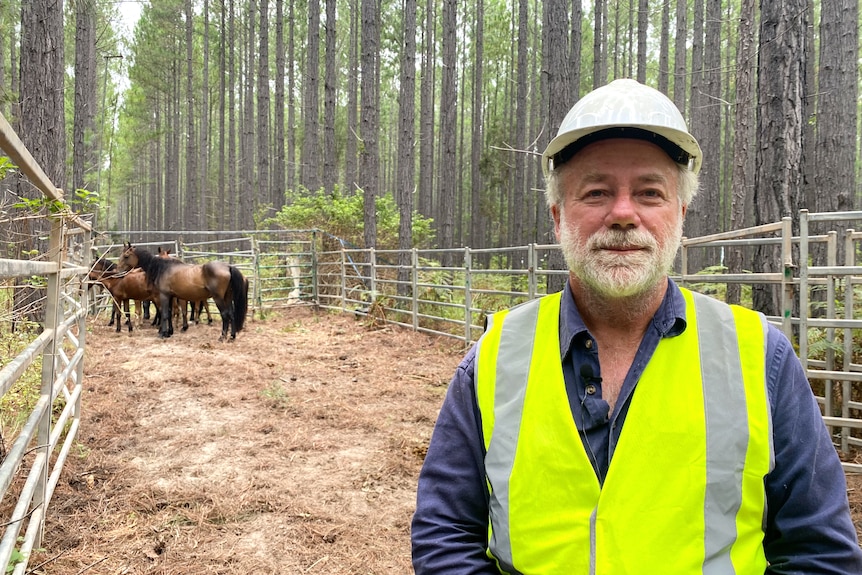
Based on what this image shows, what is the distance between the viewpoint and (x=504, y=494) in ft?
3.68

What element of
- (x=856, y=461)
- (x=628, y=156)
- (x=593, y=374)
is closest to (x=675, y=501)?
(x=593, y=374)

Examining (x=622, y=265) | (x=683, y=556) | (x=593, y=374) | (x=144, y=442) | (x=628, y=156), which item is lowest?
(x=144, y=442)

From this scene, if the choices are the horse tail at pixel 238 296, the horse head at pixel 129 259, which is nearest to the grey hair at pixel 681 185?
the horse tail at pixel 238 296

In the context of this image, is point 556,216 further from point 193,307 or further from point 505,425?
point 193,307

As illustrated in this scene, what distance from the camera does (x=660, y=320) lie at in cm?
124

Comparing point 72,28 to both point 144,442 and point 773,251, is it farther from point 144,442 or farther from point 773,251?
point 773,251

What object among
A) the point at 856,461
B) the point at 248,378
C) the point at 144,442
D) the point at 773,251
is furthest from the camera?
the point at 248,378

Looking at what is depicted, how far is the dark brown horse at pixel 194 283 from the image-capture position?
9484 mm

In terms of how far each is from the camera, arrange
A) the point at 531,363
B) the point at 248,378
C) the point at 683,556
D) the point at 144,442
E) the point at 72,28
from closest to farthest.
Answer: the point at 683,556
the point at 531,363
the point at 144,442
the point at 248,378
the point at 72,28

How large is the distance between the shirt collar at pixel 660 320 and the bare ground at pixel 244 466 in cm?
204

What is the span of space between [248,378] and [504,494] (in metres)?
6.08

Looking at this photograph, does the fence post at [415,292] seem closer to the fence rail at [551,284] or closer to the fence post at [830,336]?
the fence rail at [551,284]

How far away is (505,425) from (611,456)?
0.72 feet

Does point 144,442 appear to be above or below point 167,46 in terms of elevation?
below
